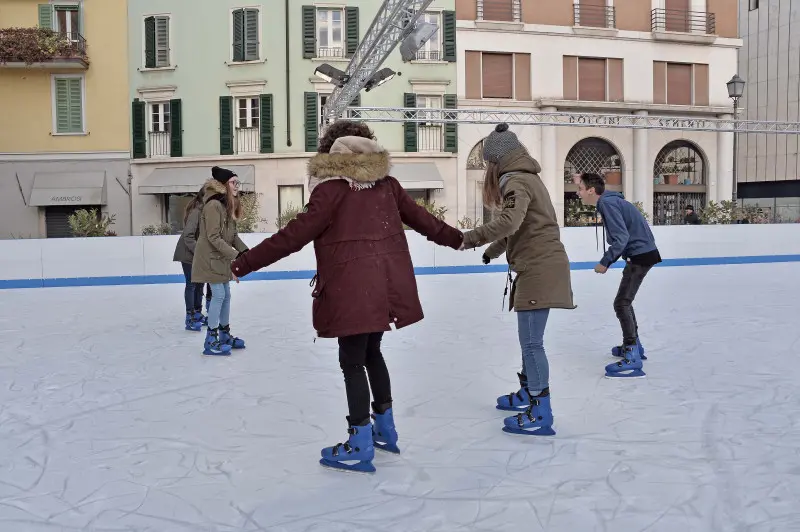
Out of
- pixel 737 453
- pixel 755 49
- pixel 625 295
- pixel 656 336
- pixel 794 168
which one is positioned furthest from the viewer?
pixel 755 49

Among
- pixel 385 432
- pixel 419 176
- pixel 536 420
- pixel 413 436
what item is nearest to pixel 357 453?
pixel 385 432

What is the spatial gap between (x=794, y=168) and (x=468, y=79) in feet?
47.7

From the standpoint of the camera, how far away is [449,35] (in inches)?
848

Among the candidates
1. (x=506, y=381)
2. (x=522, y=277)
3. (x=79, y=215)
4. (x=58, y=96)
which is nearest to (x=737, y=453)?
(x=522, y=277)

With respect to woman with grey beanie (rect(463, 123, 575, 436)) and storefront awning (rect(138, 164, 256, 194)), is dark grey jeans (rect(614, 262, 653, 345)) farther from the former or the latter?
storefront awning (rect(138, 164, 256, 194))

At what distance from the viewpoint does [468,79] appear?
2188 cm

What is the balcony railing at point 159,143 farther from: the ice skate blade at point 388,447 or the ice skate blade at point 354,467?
the ice skate blade at point 354,467

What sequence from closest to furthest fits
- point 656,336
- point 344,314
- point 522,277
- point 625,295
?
point 344,314, point 522,277, point 625,295, point 656,336

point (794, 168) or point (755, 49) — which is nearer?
point (794, 168)

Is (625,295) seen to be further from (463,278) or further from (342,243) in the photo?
(463,278)

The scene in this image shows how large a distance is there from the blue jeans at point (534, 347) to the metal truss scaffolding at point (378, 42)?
7.49 metres

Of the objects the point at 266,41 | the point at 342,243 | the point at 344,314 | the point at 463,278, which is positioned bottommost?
the point at 463,278

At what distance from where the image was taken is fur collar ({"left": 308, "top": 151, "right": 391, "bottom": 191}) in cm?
284

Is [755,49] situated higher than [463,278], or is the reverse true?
[755,49]
